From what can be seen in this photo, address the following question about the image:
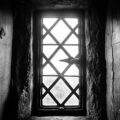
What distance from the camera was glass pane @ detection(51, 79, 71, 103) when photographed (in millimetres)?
2791

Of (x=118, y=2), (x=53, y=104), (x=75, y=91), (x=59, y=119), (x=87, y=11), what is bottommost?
(x=59, y=119)

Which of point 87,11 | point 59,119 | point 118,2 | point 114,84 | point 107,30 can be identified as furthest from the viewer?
point 87,11

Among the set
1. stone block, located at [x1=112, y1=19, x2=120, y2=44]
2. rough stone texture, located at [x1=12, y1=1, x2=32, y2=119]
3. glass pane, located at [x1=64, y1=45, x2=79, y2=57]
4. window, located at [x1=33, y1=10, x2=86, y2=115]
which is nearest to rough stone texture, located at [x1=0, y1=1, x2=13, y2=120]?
rough stone texture, located at [x1=12, y1=1, x2=32, y2=119]

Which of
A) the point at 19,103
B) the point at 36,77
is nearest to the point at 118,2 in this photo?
the point at 36,77

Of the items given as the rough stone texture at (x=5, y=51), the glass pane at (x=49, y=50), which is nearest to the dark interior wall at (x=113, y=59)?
the glass pane at (x=49, y=50)

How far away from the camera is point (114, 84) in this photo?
2078 millimetres

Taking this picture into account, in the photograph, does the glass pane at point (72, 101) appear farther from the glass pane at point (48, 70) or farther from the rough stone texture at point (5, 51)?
the rough stone texture at point (5, 51)

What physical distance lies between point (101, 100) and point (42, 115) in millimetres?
888

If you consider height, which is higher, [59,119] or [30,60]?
[30,60]

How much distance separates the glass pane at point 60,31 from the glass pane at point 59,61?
0.20m

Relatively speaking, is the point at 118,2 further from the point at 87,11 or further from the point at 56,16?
the point at 56,16

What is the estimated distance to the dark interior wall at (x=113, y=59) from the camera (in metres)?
1.96

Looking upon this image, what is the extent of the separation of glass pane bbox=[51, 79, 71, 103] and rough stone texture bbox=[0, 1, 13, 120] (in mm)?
725

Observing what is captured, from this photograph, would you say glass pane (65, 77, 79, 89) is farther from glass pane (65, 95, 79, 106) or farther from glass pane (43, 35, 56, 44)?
glass pane (43, 35, 56, 44)
